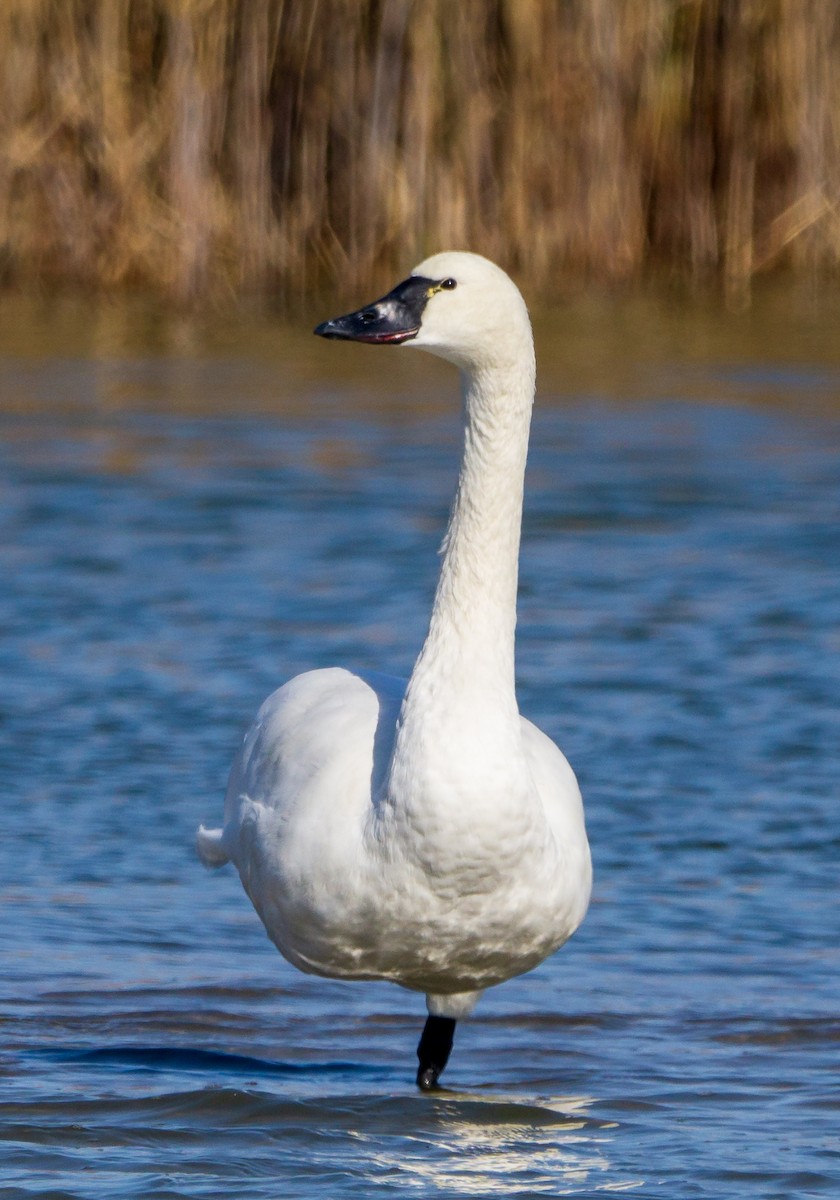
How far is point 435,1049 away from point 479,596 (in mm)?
907

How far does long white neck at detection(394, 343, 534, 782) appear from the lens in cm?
410

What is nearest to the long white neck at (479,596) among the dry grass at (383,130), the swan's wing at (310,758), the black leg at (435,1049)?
the swan's wing at (310,758)

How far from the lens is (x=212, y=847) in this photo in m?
4.89

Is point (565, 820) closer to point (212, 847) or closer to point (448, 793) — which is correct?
point (448, 793)

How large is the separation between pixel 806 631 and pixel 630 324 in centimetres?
737

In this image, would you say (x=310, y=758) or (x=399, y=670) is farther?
(x=399, y=670)

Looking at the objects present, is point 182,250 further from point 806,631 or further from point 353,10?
point 806,631

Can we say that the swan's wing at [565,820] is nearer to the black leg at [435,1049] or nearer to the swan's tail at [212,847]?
the black leg at [435,1049]

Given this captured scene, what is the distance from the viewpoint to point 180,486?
10578 mm

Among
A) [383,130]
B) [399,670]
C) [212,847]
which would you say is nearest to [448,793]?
[212,847]

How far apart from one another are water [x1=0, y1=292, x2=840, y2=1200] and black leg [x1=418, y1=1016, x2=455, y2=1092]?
0.16 ft

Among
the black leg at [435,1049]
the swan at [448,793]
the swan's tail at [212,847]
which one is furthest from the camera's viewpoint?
the swan's tail at [212,847]

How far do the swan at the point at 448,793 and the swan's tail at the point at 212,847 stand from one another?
0.31m

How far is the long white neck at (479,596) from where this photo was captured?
4.10 m
